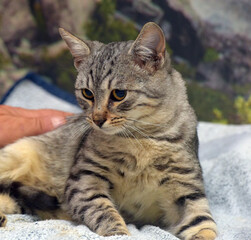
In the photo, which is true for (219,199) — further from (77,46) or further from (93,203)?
(77,46)

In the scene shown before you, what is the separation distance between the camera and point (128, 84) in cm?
140

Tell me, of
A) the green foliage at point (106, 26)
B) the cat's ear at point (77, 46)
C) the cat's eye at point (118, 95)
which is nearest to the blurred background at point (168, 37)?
the green foliage at point (106, 26)

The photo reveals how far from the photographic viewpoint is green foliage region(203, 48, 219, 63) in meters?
3.09

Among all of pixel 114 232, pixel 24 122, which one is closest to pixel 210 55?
pixel 24 122

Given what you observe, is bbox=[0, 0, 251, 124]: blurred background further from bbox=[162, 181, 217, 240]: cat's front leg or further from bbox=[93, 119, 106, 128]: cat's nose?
bbox=[93, 119, 106, 128]: cat's nose

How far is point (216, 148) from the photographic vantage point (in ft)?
7.36

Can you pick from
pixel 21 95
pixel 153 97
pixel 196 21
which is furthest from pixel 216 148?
pixel 21 95

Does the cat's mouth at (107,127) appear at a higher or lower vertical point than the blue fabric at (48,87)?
higher

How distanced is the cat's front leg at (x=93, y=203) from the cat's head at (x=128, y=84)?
210 mm

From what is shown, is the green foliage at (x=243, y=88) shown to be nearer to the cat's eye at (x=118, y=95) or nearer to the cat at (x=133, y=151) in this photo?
the cat at (x=133, y=151)

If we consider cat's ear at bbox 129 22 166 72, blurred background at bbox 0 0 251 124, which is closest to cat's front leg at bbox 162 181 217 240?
cat's ear at bbox 129 22 166 72

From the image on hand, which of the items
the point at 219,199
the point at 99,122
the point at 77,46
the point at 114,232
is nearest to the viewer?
the point at 114,232

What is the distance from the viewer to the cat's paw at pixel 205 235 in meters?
1.33

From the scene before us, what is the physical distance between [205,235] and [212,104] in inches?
75.0
